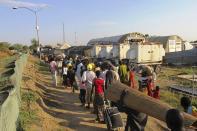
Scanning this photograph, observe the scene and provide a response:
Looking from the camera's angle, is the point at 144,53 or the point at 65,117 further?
the point at 144,53

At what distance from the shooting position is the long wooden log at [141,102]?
7422 mm

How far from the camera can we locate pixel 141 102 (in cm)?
788

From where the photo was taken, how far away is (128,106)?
8367 mm

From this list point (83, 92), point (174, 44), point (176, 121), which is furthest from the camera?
point (174, 44)

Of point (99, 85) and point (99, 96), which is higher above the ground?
point (99, 85)

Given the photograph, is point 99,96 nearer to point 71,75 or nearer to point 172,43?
point 71,75

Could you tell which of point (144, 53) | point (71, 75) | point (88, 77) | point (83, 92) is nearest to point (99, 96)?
point (88, 77)

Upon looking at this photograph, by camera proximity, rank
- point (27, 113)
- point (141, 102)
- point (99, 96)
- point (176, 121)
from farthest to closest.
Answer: point (99, 96), point (27, 113), point (141, 102), point (176, 121)

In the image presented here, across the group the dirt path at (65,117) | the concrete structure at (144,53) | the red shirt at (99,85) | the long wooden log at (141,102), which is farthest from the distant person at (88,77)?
the concrete structure at (144,53)

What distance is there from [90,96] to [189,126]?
8.18m

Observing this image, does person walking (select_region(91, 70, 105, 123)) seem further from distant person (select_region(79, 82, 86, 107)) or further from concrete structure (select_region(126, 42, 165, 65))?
concrete structure (select_region(126, 42, 165, 65))

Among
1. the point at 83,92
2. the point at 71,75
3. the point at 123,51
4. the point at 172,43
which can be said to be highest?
the point at 172,43

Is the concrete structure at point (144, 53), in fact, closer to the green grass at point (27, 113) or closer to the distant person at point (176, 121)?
the green grass at point (27, 113)

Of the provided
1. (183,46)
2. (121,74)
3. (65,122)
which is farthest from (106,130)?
(183,46)
